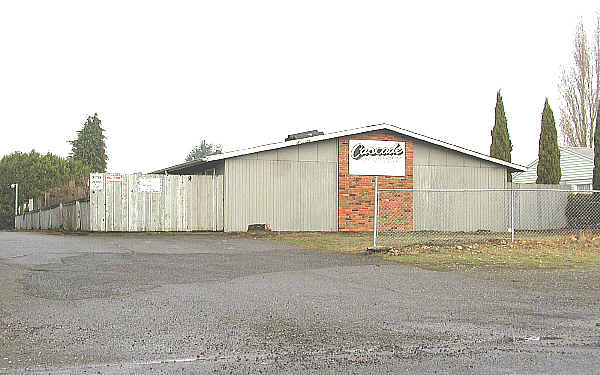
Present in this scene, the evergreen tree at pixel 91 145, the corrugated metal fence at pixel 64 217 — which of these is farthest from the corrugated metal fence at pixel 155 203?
the evergreen tree at pixel 91 145

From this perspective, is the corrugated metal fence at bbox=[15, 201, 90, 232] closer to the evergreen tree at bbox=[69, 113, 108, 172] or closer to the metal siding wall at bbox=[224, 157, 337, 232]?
the metal siding wall at bbox=[224, 157, 337, 232]

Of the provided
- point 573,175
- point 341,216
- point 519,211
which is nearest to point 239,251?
point 341,216

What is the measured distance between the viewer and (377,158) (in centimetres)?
2694

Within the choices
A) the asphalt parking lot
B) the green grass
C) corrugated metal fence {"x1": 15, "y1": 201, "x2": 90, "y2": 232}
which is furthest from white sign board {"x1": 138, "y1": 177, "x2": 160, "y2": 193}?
the asphalt parking lot

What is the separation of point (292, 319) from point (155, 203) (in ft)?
60.5

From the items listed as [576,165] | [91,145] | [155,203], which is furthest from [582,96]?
[91,145]

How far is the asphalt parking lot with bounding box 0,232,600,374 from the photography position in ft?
17.2

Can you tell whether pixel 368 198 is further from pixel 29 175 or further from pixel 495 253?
pixel 29 175

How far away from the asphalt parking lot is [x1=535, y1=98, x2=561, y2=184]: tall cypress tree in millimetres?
24608

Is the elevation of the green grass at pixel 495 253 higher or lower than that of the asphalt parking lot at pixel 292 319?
higher

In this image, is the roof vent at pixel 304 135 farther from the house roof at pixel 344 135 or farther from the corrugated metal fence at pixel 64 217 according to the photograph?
the corrugated metal fence at pixel 64 217

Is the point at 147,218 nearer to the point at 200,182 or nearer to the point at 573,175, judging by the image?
the point at 200,182

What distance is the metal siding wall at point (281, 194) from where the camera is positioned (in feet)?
82.7

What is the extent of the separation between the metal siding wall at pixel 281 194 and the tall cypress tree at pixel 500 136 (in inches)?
604
